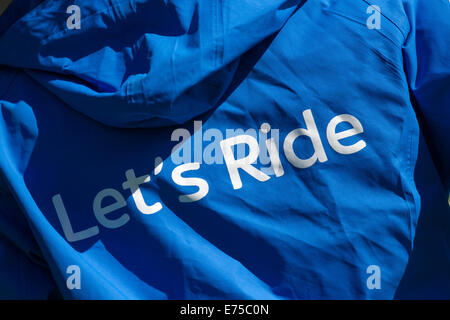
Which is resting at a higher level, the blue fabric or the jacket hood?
the jacket hood

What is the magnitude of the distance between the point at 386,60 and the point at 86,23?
566 mm

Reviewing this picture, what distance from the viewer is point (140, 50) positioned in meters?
1.08

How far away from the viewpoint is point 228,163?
3.67 feet

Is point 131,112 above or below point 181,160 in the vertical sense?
above

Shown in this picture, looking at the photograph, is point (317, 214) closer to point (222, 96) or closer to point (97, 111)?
point (222, 96)

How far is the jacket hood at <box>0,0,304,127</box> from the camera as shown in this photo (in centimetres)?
104

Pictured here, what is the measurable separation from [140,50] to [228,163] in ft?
0.85

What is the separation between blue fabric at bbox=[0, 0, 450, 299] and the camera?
1084 millimetres

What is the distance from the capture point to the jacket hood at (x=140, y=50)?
104 centimetres

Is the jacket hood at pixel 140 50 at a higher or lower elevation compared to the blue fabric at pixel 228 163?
higher

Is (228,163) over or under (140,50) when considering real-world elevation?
under
